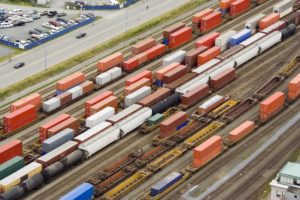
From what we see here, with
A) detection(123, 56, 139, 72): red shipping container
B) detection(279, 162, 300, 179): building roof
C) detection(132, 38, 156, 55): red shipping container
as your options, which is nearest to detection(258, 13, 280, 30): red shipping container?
detection(132, 38, 156, 55): red shipping container

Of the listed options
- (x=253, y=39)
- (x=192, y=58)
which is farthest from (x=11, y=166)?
(x=253, y=39)

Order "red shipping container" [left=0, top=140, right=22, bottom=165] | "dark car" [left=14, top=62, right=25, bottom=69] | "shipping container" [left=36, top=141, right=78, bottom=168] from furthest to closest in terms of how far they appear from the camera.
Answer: "dark car" [left=14, top=62, right=25, bottom=69]
"red shipping container" [left=0, top=140, right=22, bottom=165]
"shipping container" [left=36, top=141, right=78, bottom=168]

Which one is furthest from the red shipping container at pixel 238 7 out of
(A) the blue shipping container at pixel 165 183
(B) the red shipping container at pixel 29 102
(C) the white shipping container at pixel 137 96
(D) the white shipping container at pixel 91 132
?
(A) the blue shipping container at pixel 165 183

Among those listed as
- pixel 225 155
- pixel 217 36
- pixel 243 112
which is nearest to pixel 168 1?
pixel 217 36

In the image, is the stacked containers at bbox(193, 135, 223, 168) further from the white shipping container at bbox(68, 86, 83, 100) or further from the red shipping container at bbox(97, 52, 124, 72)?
the red shipping container at bbox(97, 52, 124, 72)

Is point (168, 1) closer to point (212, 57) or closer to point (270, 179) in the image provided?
point (212, 57)

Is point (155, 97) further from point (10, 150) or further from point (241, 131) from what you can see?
point (10, 150)
